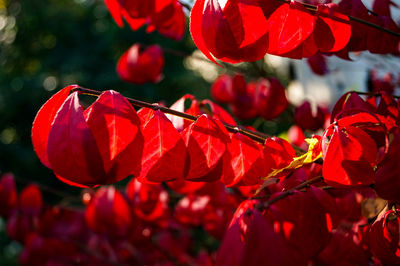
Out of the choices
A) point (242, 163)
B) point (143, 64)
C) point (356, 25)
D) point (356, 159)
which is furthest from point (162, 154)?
point (143, 64)

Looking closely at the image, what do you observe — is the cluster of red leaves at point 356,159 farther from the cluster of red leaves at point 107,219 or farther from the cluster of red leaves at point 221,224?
the cluster of red leaves at point 107,219

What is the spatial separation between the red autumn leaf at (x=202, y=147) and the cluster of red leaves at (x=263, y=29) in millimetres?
91

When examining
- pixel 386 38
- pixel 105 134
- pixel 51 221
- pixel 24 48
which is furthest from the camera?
pixel 24 48

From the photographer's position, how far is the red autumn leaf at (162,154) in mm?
481

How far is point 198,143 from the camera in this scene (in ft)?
1.67

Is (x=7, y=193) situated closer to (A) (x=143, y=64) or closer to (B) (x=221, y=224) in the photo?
(A) (x=143, y=64)

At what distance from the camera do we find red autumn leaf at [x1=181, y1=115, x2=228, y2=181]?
504 mm

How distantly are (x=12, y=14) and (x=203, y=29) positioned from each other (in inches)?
305

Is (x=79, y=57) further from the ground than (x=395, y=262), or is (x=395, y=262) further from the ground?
(x=395, y=262)

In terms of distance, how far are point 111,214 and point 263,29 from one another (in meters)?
0.91

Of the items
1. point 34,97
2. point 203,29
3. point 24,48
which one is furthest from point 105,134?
point 24,48

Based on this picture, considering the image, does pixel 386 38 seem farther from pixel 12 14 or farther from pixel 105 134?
pixel 12 14

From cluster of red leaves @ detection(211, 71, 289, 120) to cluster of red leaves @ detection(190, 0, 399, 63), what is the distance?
0.61 metres

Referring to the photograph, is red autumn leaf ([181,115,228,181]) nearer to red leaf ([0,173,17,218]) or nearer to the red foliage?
the red foliage
